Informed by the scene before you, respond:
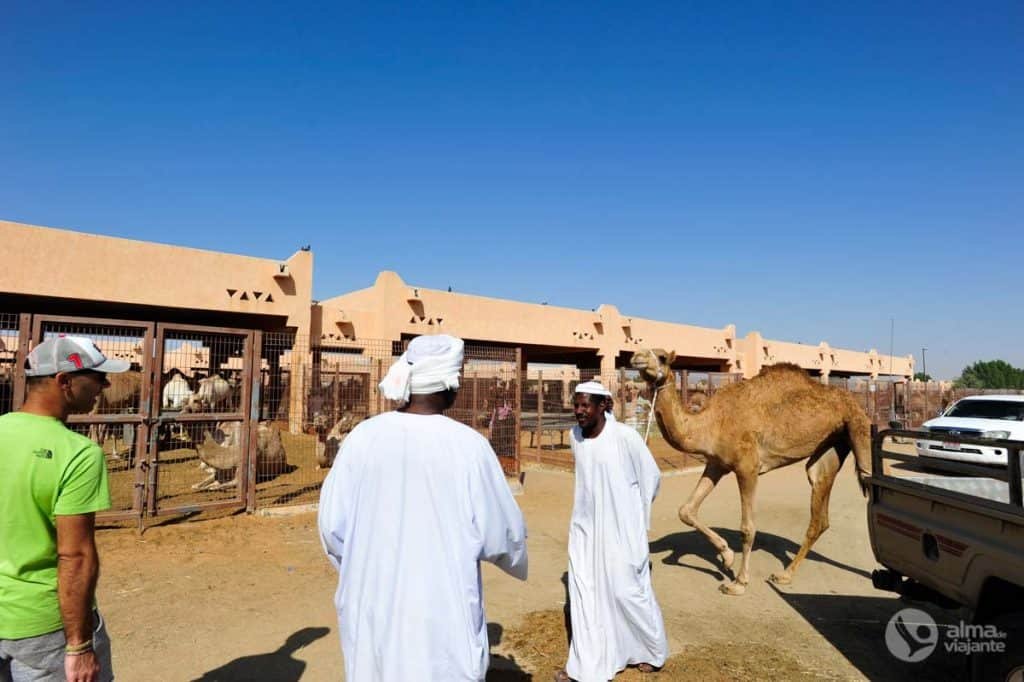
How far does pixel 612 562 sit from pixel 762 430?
310 cm

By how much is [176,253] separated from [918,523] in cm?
1791

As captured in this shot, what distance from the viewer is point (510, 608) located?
18.3 feet

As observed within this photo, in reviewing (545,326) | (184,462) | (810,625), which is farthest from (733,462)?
(545,326)

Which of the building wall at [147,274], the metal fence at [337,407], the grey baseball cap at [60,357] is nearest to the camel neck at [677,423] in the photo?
the metal fence at [337,407]

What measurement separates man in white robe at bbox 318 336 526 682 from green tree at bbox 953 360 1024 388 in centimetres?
10255

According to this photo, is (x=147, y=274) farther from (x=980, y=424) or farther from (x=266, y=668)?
(x=980, y=424)

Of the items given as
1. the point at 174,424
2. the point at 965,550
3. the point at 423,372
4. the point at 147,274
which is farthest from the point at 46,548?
the point at 147,274

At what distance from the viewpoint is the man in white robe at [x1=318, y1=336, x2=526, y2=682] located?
217 centimetres

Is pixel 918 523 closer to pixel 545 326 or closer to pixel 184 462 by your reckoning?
pixel 184 462

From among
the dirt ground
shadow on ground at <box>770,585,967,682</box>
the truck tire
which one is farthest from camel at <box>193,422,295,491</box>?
the truck tire

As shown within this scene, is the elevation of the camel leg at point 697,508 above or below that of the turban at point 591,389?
below

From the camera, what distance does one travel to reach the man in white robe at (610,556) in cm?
419

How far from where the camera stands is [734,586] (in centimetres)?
610

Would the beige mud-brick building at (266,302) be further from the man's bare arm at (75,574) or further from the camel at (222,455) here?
the man's bare arm at (75,574)
